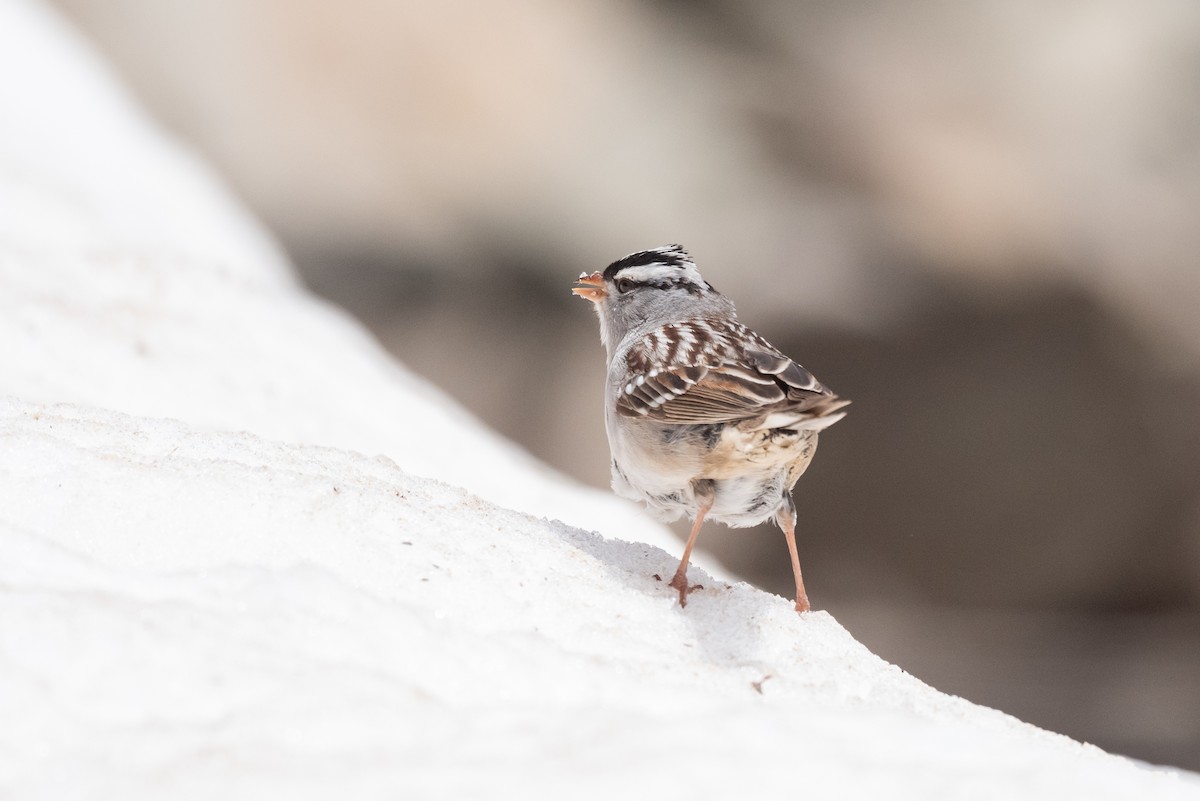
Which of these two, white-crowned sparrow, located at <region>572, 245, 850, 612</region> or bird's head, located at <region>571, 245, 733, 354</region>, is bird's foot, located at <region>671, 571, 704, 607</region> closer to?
white-crowned sparrow, located at <region>572, 245, 850, 612</region>

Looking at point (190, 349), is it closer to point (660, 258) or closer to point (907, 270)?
point (660, 258)

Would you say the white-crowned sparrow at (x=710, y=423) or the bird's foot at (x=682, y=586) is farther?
the white-crowned sparrow at (x=710, y=423)

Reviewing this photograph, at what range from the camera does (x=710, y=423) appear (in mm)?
4711

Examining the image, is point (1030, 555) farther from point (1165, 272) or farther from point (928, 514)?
point (1165, 272)

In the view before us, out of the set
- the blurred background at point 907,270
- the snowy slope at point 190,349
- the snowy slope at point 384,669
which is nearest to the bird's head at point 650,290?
the snowy slope at point 190,349

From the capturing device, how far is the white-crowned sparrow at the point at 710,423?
4.55 metres

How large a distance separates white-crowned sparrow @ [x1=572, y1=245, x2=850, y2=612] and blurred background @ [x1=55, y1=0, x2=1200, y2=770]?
25.4 ft

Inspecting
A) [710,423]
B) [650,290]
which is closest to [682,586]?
[710,423]

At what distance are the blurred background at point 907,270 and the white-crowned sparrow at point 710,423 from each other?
7.75m

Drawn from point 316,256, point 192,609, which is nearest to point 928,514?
point 316,256

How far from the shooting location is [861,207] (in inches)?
521

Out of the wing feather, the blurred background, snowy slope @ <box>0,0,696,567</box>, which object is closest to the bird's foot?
the wing feather

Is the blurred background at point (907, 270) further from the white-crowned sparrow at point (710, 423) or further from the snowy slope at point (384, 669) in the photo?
the snowy slope at point (384, 669)

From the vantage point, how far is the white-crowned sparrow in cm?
455
